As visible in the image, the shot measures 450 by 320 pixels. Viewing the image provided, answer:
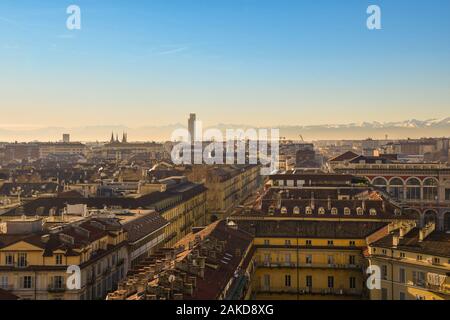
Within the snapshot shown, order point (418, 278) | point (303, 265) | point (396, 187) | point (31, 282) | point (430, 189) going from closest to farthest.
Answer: point (31, 282) < point (418, 278) < point (303, 265) < point (430, 189) < point (396, 187)

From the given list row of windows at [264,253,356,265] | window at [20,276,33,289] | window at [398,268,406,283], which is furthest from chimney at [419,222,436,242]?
window at [20,276,33,289]

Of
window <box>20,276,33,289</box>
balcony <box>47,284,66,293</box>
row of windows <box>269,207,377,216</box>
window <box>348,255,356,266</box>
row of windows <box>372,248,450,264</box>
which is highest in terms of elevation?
row of windows <box>269,207,377,216</box>

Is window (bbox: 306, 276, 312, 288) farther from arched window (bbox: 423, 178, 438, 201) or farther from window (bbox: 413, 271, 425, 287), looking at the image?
arched window (bbox: 423, 178, 438, 201)

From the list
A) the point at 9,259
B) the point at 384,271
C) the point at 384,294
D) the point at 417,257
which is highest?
the point at 9,259

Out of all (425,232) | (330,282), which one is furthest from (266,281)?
(425,232)

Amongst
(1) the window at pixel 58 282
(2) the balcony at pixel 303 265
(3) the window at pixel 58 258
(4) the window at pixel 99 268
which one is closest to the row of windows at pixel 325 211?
(2) the balcony at pixel 303 265

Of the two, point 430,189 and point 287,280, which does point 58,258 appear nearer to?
point 287,280
